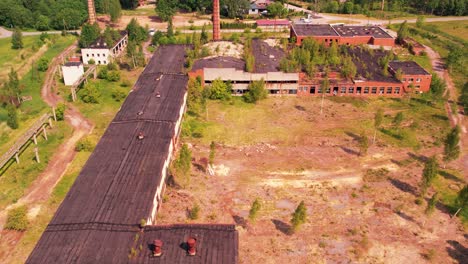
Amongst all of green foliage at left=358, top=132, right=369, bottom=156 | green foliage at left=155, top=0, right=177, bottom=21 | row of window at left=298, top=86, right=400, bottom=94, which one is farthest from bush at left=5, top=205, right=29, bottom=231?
green foliage at left=155, top=0, right=177, bottom=21

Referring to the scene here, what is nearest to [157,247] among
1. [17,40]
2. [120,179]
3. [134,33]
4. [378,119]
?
[120,179]

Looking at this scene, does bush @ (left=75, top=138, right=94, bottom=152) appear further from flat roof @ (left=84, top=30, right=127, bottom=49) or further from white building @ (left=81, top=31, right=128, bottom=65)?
flat roof @ (left=84, top=30, right=127, bottom=49)

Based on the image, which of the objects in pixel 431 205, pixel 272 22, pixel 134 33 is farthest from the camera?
pixel 272 22

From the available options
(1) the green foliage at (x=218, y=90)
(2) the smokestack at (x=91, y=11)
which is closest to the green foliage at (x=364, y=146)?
(1) the green foliage at (x=218, y=90)

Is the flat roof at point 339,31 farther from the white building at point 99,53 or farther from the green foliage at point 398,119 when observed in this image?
the white building at point 99,53

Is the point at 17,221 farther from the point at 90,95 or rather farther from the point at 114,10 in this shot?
the point at 114,10

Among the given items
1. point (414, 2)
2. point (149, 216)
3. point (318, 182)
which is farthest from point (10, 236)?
point (414, 2)
